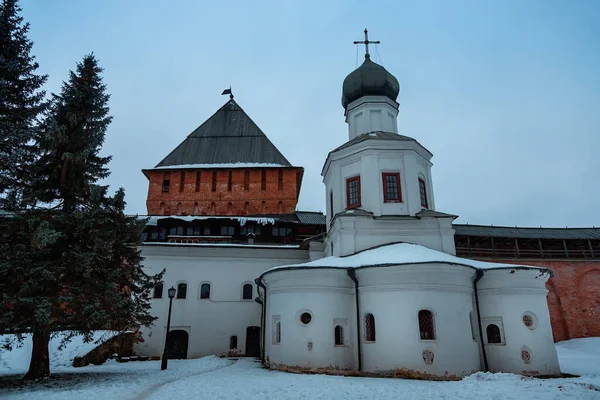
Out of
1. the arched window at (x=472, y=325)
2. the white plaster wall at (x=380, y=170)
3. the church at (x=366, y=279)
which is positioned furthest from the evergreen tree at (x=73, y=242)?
the arched window at (x=472, y=325)

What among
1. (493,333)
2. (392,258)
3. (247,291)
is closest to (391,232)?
(392,258)

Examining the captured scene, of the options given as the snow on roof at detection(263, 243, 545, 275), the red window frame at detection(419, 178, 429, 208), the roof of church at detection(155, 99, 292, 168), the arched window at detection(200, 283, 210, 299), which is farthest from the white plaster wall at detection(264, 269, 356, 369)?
the roof of church at detection(155, 99, 292, 168)

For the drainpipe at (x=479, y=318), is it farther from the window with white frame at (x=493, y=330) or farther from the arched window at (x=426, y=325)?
the arched window at (x=426, y=325)

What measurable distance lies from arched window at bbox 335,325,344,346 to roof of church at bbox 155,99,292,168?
1779 cm

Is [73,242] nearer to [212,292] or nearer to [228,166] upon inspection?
[212,292]

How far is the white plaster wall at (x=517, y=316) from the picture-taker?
12922 mm

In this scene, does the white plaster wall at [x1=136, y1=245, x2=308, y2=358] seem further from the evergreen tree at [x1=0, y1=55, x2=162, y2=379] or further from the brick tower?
the evergreen tree at [x1=0, y1=55, x2=162, y2=379]

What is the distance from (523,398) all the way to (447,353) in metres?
4.06

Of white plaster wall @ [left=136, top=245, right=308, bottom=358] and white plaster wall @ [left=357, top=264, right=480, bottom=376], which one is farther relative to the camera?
white plaster wall @ [left=136, top=245, right=308, bottom=358]

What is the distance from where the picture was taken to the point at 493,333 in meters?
13.6

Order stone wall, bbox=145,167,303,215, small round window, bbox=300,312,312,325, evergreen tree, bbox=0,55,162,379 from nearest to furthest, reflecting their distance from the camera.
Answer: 1. evergreen tree, bbox=0,55,162,379
2. small round window, bbox=300,312,312,325
3. stone wall, bbox=145,167,303,215

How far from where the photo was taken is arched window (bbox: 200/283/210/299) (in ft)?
68.3

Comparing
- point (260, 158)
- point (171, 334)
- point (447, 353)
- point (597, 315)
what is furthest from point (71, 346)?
point (597, 315)

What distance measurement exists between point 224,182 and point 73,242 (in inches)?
738
